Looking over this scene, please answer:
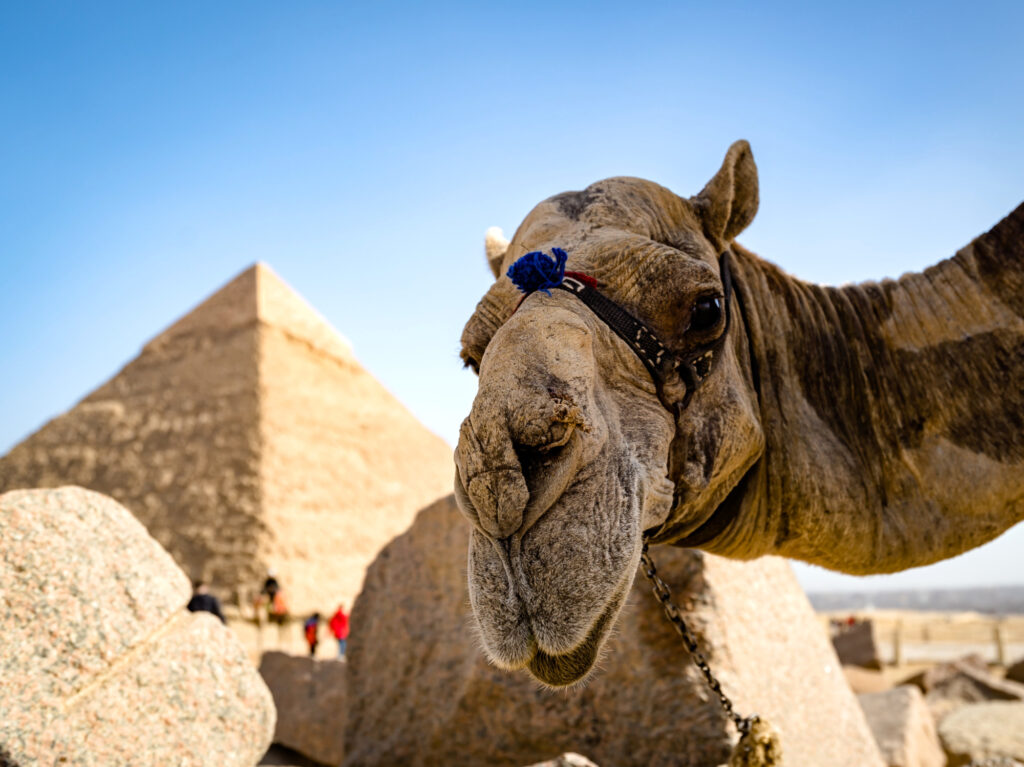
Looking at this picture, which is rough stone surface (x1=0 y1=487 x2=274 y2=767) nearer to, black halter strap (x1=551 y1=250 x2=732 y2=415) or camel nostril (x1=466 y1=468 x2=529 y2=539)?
camel nostril (x1=466 y1=468 x2=529 y2=539)

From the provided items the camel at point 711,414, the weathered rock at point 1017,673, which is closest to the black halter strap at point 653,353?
the camel at point 711,414

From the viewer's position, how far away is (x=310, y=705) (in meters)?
9.47

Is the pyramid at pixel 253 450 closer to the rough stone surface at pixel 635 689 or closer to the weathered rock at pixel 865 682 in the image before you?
the weathered rock at pixel 865 682

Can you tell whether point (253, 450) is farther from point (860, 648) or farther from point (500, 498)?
point (500, 498)

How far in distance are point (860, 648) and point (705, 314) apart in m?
19.3

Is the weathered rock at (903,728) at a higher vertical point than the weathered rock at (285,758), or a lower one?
lower

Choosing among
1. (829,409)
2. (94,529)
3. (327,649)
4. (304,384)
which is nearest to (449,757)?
(94,529)

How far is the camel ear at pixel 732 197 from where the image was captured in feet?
9.65

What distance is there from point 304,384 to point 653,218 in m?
73.7

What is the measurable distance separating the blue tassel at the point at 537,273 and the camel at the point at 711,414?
3 centimetres

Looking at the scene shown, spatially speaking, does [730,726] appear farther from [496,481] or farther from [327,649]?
[327,649]

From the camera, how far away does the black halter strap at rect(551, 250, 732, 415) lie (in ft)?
7.91

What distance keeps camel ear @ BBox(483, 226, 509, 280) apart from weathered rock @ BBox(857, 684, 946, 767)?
5004mm

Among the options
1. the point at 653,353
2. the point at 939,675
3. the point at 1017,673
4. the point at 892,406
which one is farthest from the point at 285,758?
the point at 1017,673
